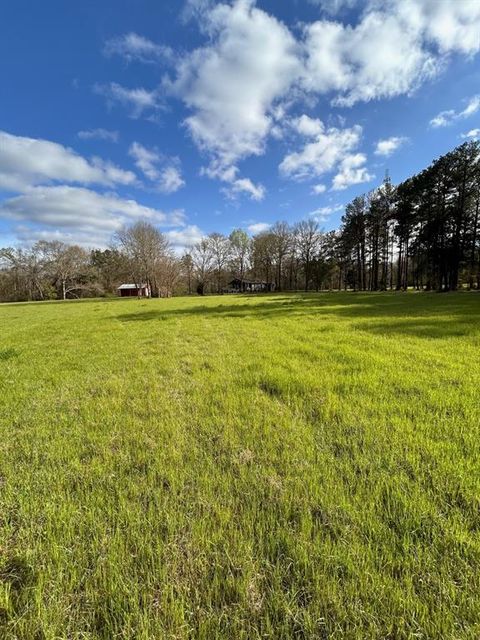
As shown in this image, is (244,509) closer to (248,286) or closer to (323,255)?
(323,255)

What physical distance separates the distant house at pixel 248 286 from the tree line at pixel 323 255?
1.44 meters

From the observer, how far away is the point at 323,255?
67.6m

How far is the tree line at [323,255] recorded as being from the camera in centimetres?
3488

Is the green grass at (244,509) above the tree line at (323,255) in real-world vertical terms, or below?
below

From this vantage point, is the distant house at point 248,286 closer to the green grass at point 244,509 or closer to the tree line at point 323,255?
the tree line at point 323,255

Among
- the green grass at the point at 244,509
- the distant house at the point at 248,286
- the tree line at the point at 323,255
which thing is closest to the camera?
the green grass at the point at 244,509

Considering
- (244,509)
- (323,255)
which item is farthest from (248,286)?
(244,509)

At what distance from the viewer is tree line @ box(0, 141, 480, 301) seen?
114 ft

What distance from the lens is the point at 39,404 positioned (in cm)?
454

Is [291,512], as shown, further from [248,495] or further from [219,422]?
[219,422]

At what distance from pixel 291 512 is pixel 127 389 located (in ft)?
12.6

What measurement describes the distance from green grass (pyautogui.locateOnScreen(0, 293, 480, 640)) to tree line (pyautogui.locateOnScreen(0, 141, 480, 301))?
39.4 m

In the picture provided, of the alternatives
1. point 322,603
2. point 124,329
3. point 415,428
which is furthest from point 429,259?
point 322,603

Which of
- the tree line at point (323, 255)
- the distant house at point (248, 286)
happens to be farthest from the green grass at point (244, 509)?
the distant house at point (248, 286)
